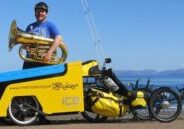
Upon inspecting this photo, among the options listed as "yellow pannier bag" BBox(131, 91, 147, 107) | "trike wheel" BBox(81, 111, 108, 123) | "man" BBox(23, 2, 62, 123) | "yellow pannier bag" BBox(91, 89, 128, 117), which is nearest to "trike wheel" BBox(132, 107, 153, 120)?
"yellow pannier bag" BBox(131, 91, 147, 107)

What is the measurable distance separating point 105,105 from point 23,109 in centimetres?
136

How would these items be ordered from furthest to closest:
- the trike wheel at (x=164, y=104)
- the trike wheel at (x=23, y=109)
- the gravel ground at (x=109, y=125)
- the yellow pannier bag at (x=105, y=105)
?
the trike wheel at (x=164, y=104), the yellow pannier bag at (x=105, y=105), the trike wheel at (x=23, y=109), the gravel ground at (x=109, y=125)

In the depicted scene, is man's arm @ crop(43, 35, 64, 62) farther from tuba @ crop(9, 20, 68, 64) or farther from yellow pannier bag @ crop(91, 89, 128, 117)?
yellow pannier bag @ crop(91, 89, 128, 117)

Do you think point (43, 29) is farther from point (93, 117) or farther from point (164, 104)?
point (164, 104)

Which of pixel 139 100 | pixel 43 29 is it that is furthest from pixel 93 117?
pixel 43 29

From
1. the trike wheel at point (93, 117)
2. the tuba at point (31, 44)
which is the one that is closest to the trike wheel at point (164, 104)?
the trike wheel at point (93, 117)

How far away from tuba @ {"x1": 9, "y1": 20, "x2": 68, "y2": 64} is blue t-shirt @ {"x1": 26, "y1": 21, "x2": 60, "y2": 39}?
8 centimetres

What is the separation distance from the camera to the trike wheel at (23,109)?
33.6 ft

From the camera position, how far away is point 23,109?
1027cm

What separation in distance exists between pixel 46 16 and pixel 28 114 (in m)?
1.71

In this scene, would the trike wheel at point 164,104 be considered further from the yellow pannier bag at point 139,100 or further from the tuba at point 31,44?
the tuba at point 31,44

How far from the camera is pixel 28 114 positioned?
10.3 m

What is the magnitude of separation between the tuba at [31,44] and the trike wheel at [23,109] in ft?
2.39

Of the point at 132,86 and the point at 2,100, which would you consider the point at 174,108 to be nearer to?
the point at 132,86
